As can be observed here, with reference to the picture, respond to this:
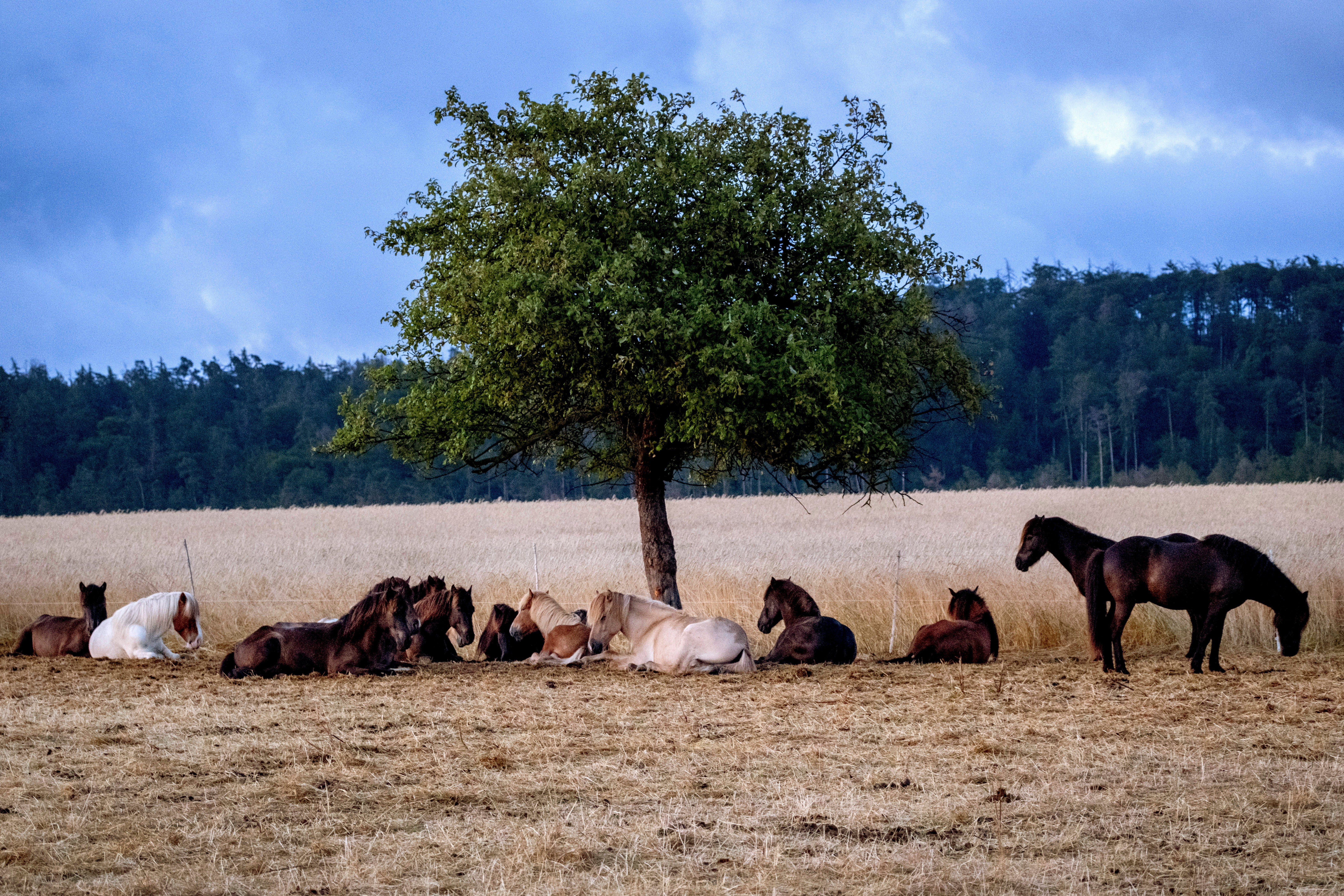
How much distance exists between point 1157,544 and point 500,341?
687 cm

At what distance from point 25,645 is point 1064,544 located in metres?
11.9

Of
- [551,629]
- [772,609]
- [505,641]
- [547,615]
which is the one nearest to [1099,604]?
[772,609]

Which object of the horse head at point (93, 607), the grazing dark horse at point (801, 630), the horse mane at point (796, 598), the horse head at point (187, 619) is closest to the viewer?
the grazing dark horse at point (801, 630)

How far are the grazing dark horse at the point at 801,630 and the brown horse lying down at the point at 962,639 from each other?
0.55m

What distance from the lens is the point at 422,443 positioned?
1409cm

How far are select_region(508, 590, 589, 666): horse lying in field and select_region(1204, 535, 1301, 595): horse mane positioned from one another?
637cm

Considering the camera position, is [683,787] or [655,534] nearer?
[683,787]

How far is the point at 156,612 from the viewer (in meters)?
12.8

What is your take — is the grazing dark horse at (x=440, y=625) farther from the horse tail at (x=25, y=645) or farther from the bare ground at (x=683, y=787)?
the horse tail at (x=25, y=645)

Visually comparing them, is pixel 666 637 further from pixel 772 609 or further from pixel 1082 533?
pixel 1082 533

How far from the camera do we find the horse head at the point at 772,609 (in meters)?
12.7

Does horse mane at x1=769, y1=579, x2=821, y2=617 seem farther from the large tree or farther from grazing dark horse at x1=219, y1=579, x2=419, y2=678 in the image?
grazing dark horse at x1=219, y1=579, x2=419, y2=678

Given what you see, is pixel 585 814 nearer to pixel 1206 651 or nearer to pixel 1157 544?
pixel 1157 544

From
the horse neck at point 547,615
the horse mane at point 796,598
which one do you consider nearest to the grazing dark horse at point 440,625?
the horse neck at point 547,615
